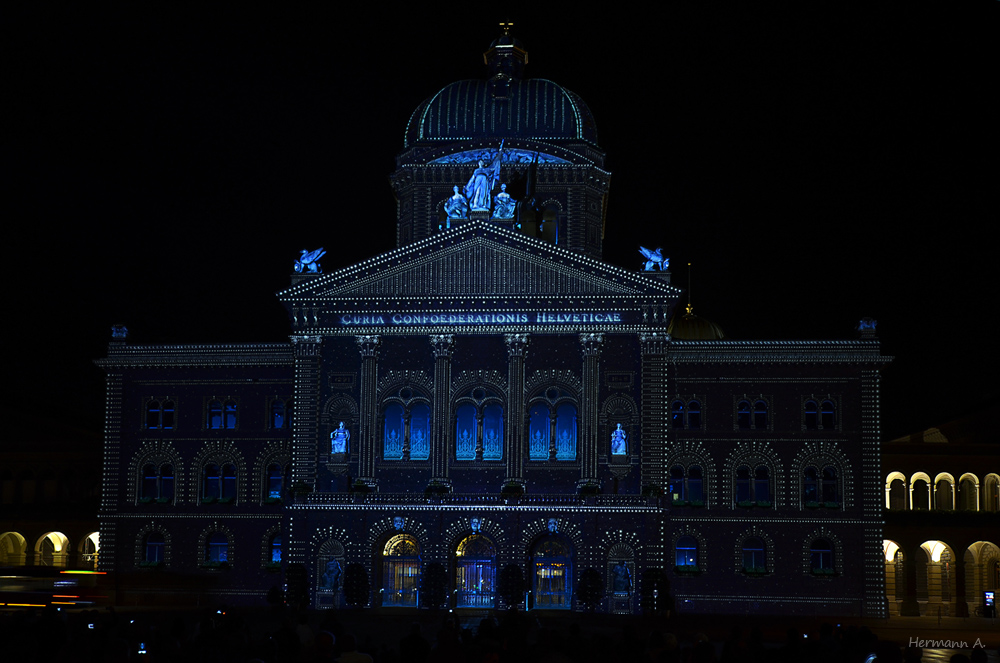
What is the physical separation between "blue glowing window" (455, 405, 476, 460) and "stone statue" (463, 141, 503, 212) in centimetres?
1040

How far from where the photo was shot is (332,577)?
62.9 m

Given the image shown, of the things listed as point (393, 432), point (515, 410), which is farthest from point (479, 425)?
point (393, 432)

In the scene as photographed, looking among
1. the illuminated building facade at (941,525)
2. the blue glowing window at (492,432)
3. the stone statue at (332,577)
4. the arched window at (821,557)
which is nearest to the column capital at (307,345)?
the blue glowing window at (492,432)

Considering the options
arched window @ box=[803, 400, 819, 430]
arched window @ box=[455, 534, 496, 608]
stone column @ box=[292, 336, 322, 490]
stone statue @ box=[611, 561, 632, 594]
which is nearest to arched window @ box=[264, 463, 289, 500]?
stone column @ box=[292, 336, 322, 490]

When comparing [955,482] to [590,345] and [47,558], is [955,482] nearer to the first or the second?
[590,345]

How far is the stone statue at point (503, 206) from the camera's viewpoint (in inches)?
2653

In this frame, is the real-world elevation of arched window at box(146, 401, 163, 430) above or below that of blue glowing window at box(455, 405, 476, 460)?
above

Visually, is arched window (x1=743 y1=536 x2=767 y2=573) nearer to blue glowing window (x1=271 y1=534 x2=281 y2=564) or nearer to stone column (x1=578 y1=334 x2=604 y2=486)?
stone column (x1=578 y1=334 x2=604 y2=486)

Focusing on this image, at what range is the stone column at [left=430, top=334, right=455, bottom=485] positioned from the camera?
63.6m

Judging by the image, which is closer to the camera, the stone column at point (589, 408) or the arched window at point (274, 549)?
the stone column at point (589, 408)

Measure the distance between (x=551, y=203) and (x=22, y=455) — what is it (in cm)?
3593

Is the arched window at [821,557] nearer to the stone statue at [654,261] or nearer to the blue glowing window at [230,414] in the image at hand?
the stone statue at [654,261]

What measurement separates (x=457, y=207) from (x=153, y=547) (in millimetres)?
24127

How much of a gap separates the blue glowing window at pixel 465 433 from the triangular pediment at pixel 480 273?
18.9 feet
